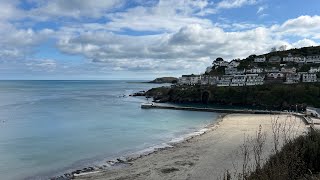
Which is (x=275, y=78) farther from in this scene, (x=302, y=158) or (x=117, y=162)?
(x=302, y=158)

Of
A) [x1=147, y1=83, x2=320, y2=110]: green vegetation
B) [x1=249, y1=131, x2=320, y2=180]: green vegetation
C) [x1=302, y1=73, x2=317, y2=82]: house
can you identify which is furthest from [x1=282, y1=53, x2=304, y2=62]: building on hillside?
[x1=249, y1=131, x2=320, y2=180]: green vegetation

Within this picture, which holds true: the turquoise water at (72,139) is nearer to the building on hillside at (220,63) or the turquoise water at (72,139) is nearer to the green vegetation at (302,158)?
the green vegetation at (302,158)

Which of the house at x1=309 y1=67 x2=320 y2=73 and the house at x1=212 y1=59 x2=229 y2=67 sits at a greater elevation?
the house at x1=212 y1=59 x2=229 y2=67

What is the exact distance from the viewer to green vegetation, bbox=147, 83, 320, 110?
2724 inches

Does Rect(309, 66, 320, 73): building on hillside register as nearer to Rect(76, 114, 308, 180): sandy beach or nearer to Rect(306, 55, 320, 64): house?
Rect(306, 55, 320, 64): house

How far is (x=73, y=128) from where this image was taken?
42.8 meters

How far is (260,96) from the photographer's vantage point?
75875 millimetres

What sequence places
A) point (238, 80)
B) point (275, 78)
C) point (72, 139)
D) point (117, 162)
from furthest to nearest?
point (238, 80) < point (275, 78) < point (72, 139) < point (117, 162)

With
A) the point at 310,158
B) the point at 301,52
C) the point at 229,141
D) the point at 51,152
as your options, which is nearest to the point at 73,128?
the point at 51,152

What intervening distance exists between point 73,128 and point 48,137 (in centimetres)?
→ 675

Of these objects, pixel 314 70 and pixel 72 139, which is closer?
pixel 72 139

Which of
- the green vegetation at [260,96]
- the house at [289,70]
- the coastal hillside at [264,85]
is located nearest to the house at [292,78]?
the coastal hillside at [264,85]

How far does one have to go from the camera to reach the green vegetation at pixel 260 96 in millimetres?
69188

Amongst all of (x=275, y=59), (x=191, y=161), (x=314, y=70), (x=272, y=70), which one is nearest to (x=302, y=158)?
(x=191, y=161)
